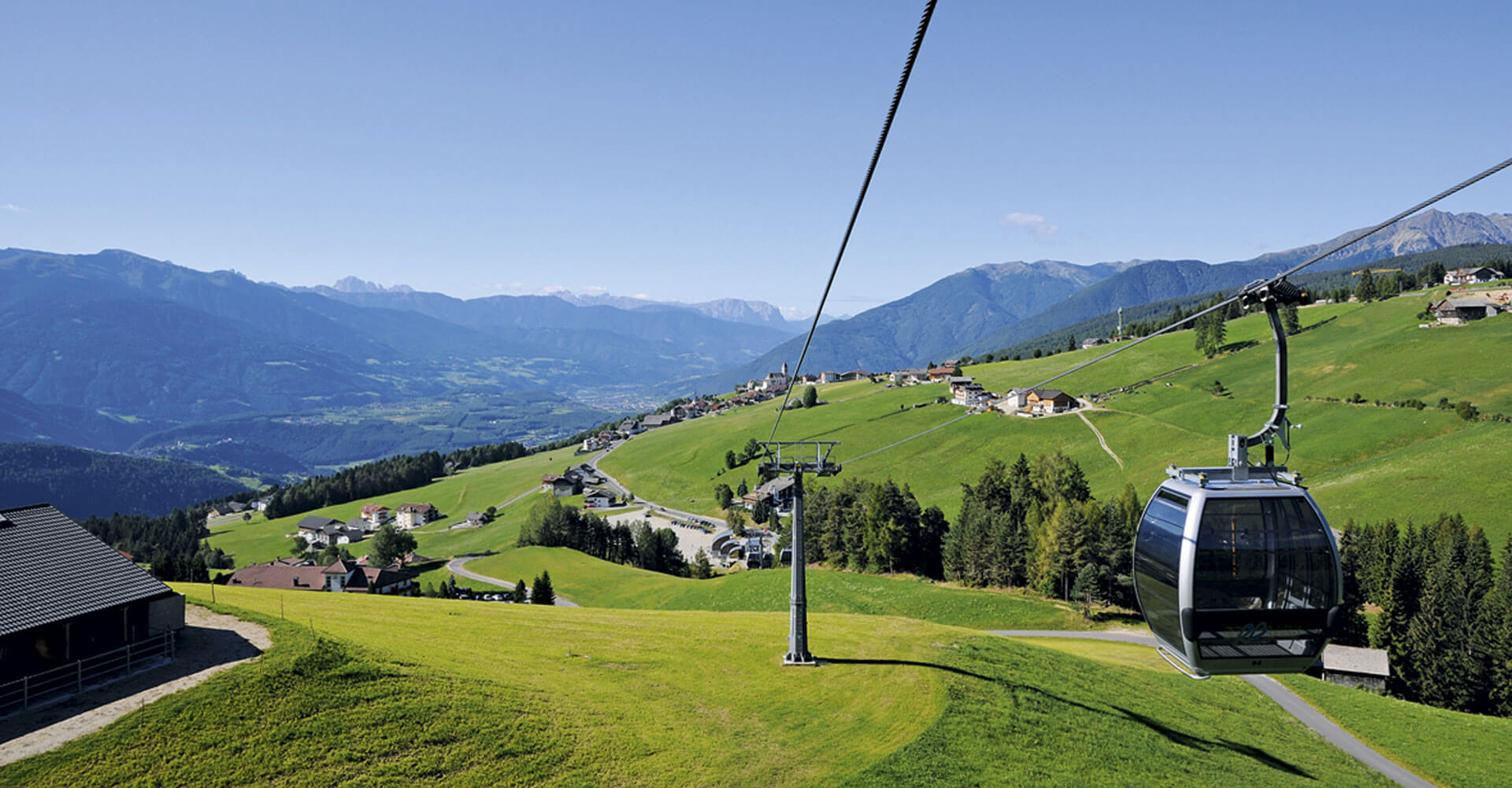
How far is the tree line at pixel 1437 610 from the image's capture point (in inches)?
1903

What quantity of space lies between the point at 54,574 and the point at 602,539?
85110mm

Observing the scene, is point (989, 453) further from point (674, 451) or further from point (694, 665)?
point (694, 665)

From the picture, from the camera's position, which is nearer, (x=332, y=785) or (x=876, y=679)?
(x=332, y=785)

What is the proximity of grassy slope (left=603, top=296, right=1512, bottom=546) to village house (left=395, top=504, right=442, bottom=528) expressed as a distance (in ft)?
142

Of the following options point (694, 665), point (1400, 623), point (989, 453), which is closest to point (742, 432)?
point (989, 453)

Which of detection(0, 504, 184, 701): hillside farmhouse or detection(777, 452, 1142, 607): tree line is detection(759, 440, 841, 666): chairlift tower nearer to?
detection(0, 504, 184, 701): hillside farmhouse

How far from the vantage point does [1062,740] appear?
2822 cm

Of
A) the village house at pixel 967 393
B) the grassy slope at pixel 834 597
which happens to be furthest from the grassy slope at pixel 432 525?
the village house at pixel 967 393

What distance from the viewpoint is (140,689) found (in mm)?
24000

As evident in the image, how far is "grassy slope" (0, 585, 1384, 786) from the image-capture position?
845 inches

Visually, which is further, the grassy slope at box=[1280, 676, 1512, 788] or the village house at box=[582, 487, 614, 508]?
the village house at box=[582, 487, 614, 508]

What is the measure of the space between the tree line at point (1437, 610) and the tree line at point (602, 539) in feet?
242

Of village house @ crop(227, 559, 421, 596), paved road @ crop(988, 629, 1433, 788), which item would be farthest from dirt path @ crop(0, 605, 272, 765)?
village house @ crop(227, 559, 421, 596)

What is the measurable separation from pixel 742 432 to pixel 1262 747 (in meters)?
152
